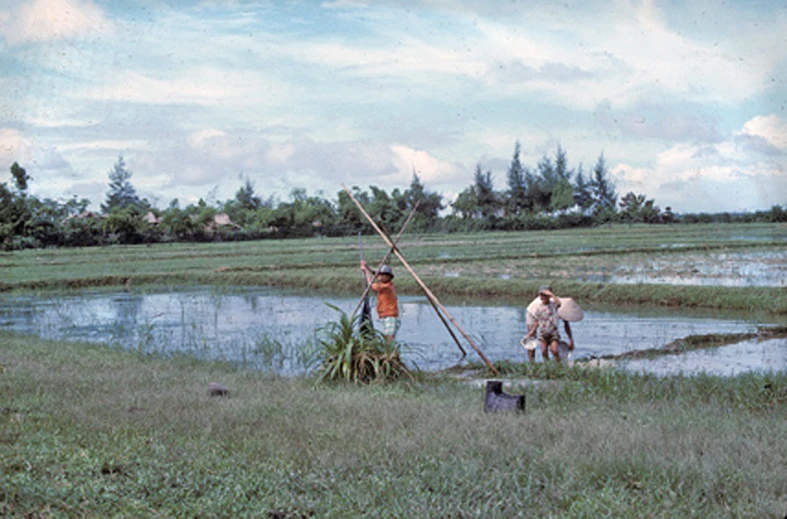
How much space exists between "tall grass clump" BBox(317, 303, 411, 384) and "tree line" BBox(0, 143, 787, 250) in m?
32.6

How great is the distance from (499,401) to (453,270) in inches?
712

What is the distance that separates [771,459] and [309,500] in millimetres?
2603

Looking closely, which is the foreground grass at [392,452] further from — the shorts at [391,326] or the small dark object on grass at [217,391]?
the shorts at [391,326]

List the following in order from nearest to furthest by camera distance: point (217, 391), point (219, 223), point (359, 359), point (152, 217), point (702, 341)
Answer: point (217, 391)
point (359, 359)
point (702, 341)
point (152, 217)
point (219, 223)

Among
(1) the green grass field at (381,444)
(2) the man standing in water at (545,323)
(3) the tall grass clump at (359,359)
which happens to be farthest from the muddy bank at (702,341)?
(3) the tall grass clump at (359,359)

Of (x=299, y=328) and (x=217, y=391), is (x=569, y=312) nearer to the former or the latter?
(x=217, y=391)

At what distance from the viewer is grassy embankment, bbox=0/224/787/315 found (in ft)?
54.4

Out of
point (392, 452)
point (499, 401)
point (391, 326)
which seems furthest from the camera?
point (391, 326)

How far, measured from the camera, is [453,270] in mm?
24422

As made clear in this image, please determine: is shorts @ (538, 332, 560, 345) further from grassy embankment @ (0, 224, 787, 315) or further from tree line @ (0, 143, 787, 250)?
tree line @ (0, 143, 787, 250)

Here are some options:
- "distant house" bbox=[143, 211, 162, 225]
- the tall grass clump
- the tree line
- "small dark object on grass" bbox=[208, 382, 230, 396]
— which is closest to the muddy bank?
the tall grass clump

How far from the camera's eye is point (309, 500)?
407cm

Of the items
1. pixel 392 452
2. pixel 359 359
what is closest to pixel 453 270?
pixel 359 359

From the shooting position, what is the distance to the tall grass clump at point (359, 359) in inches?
331
